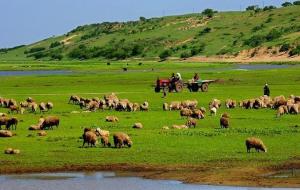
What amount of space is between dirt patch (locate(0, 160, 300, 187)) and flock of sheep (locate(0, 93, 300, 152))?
2.65m

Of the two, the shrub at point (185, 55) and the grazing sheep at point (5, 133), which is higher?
the grazing sheep at point (5, 133)

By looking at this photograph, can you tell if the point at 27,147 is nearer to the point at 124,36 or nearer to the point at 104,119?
the point at 104,119

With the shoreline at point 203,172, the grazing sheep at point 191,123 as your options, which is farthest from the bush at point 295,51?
the shoreline at point 203,172

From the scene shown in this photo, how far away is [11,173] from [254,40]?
108m

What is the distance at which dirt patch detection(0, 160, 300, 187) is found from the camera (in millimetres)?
23969

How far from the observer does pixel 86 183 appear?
80.2 ft

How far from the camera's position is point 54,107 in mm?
48000

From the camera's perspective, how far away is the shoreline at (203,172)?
23906 mm

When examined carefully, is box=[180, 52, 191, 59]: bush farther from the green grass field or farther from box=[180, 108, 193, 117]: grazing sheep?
box=[180, 108, 193, 117]: grazing sheep

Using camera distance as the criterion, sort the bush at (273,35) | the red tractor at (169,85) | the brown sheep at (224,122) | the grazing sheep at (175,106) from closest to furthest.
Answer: the brown sheep at (224,122) → the grazing sheep at (175,106) → the red tractor at (169,85) → the bush at (273,35)

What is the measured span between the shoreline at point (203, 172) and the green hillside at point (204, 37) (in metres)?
91.2

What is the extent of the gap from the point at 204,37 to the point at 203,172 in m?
132

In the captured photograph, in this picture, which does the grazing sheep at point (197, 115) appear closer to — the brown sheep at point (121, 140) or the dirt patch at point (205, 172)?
the brown sheep at point (121, 140)

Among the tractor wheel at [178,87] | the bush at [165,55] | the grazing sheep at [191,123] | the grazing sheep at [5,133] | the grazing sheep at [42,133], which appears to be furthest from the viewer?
the bush at [165,55]
